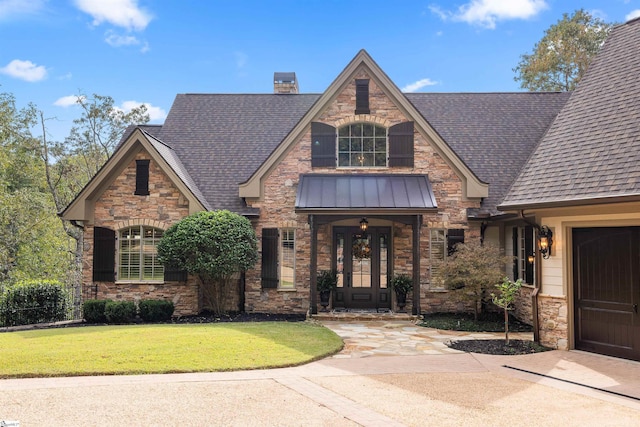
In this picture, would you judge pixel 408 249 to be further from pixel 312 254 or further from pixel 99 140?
pixel 99 140

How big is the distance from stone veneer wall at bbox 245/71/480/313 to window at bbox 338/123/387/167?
252 mm

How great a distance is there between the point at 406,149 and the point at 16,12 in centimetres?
1629

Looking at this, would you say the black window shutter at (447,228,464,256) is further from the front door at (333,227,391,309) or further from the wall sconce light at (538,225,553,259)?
the wall sconce light at (538,225,553,259)

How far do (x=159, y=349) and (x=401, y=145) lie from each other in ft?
30.1

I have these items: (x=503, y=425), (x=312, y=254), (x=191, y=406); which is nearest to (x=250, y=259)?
(x=312, y=254)

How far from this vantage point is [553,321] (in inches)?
374

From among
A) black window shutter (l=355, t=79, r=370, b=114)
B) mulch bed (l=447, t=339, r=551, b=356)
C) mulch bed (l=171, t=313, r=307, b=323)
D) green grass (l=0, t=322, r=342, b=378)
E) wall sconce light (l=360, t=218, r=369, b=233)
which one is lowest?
mulch bed (l=171, t=313, r=307, b=323)

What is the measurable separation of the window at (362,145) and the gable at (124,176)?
463cm

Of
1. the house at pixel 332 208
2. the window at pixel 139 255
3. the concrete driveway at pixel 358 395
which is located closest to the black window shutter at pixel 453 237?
the house at pixel 332 208

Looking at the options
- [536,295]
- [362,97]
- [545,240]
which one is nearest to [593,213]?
[545,240]

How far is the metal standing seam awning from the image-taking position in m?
13.0

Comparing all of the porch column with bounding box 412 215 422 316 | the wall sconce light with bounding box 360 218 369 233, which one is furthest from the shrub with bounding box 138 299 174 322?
the porch column with bounding box 412 215 422 316

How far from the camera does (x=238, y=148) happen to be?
16922 millimetres

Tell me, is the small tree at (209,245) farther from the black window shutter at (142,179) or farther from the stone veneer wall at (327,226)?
the black window shutter at (142,179)
